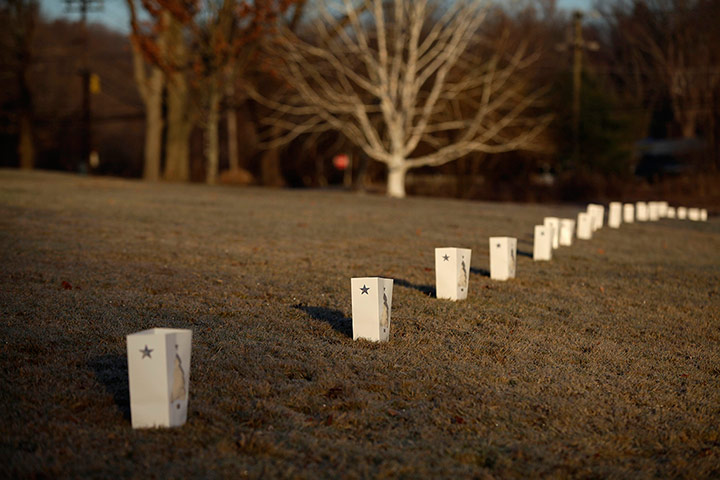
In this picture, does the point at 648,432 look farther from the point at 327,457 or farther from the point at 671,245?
the point at 671,245

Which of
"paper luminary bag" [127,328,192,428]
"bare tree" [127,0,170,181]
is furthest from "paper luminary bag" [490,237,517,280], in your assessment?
"bare tree" [127,0,170,181]

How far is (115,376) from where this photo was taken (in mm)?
5137

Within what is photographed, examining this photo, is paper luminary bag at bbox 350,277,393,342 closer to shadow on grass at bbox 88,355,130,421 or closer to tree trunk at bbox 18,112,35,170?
shadow on grass at bbox 88,355,130,421

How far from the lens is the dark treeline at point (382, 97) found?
31.8 metres

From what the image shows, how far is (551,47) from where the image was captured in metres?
57.3

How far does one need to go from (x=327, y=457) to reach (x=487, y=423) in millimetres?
1160

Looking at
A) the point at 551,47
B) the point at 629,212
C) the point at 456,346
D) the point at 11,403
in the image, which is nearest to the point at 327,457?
the point at 11,403

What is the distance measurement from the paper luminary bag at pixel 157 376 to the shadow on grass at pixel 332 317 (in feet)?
7.56

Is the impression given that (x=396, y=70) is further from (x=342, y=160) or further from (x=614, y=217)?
(x=342, y=160)

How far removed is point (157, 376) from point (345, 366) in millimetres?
1679

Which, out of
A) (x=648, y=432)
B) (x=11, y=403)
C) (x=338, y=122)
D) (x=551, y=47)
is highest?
(x=551, y=47)

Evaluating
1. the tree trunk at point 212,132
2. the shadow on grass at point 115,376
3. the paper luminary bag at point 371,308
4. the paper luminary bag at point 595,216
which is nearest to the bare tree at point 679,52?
the tree trunk at point 212,132

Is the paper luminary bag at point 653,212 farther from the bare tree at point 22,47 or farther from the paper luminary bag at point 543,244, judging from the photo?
the bare tree at point 22,47

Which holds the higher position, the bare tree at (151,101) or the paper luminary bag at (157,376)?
the bare tree at (151,101)
